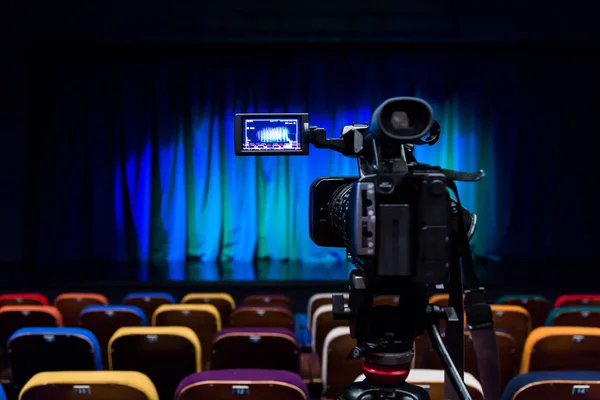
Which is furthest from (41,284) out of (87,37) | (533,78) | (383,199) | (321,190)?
(533,78)

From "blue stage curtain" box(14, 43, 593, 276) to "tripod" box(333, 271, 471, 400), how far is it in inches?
336

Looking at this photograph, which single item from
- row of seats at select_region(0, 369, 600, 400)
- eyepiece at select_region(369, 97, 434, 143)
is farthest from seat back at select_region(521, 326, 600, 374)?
eyepiece at select_region(369, 97, 434, 143)

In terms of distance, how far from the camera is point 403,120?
3.59 feet

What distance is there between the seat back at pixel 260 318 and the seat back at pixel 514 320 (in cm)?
123

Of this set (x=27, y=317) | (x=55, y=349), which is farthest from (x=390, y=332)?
(x=27, y=317)

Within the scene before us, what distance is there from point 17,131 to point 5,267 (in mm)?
1885

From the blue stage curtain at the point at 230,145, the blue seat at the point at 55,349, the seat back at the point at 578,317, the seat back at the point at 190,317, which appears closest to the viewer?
the blue seat at the point at 55,349

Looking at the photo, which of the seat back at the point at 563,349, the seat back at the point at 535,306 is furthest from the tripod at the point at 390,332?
the seat back at the point at 535,306

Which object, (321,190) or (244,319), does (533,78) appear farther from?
(321,190)

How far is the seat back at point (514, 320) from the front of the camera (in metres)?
3.38

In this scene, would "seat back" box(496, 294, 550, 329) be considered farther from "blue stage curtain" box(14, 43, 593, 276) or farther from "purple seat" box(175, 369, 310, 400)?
"blue stage curtain" box(14, 43, 593, 276)

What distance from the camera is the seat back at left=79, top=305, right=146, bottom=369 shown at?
11.7ft

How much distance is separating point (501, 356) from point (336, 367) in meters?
0.75

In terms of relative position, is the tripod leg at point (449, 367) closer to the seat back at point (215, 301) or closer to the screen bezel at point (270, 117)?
the screen bezel at point (270, 117)
